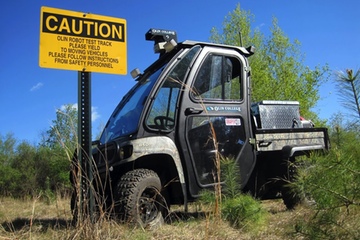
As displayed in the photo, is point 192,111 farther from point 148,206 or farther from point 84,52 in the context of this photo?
point 84,52

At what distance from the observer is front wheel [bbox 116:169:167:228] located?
4.38 meters

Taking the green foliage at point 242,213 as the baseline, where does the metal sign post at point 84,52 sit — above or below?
above

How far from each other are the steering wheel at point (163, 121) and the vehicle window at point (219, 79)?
1.57 feet

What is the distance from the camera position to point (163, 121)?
16.7ft

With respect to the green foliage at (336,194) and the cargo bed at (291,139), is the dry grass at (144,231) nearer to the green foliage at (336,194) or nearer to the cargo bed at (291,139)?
the green foliage at (336,194)

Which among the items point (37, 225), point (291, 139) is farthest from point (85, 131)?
point (291, 139)

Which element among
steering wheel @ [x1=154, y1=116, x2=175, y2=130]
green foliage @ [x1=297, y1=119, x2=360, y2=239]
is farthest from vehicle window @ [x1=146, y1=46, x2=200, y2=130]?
green foliage @ [x1=297, y1=119, x2=360, y2=239]

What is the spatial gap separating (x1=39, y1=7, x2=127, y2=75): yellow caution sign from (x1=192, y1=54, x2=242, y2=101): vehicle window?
6.13ft

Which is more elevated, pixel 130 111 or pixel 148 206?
pixel 130 111

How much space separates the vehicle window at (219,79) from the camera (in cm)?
541

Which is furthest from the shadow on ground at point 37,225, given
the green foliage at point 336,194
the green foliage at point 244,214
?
the green foliage at point 336,194

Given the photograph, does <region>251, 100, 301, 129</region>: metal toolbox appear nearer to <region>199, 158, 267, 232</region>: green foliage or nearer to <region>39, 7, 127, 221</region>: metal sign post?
<region>199, 158, 267, 232</region>: green foliage

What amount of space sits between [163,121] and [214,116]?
0.73 meters

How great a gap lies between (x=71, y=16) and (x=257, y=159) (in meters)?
3.68
